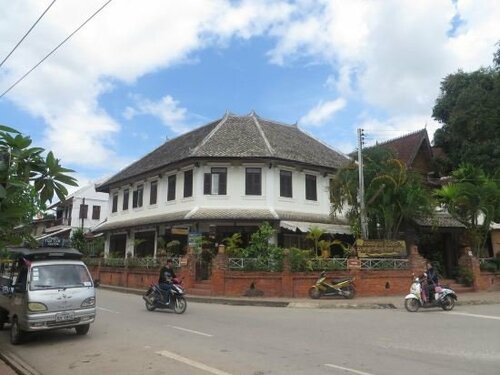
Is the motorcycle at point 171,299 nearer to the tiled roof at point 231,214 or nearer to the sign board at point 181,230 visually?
the tiled roof at point 231,214

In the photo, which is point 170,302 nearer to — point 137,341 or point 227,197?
point 137,341

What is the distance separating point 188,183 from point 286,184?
17.4 feet

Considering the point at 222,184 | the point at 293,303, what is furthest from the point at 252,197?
the point at 293,303

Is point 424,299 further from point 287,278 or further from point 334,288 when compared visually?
point 287,278

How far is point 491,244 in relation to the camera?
1278 inches

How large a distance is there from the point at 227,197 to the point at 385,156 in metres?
8.26

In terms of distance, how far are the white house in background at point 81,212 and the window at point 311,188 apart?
2766 cm

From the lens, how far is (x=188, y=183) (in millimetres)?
27281

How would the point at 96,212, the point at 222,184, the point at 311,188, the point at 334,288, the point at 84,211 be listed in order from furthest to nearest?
the point at 96,212, the point at 84,211, the point at 311,188, the point at 222,184, the point at 334,288

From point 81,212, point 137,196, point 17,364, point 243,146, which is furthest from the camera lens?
point 81,212

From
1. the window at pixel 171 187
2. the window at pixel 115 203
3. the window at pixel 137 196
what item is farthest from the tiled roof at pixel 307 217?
the window at pixel 115 203

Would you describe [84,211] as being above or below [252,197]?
above

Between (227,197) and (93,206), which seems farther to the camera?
(93,206)

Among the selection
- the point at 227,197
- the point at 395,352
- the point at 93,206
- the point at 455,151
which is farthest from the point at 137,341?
the point at 93,206
